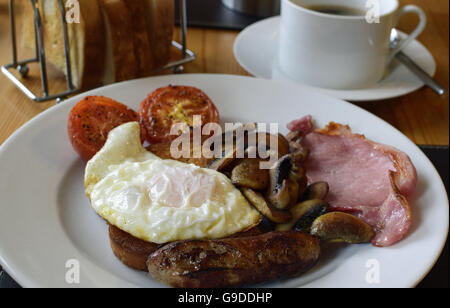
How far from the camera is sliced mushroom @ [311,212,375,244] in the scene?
1.11m

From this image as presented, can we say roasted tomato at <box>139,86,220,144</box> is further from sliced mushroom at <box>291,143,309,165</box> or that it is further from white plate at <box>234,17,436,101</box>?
white plate at <box>234,17,436,101</box>

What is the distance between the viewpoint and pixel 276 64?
6.41ft

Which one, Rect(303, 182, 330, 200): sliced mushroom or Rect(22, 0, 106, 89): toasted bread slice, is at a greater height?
Rect(22, 0, 106, 89): toasted bread slice

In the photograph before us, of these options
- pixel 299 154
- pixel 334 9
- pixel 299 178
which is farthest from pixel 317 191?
pixel 334 9

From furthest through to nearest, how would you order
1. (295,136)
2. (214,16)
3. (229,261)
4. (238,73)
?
(214,16) < (238,73) < (295,136) < (229,261)

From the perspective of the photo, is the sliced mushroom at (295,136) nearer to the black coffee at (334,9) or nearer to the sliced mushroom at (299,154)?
the sliced mushroom at (299,154)

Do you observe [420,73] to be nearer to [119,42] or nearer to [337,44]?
[337,44]

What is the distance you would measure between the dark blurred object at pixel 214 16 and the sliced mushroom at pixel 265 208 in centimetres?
132

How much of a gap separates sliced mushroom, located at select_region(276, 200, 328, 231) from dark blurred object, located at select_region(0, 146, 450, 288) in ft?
1.03

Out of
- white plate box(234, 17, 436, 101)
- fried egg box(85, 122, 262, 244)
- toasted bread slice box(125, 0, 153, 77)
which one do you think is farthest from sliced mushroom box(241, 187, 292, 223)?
toasted bread slice box(125, 0, 153, 77)

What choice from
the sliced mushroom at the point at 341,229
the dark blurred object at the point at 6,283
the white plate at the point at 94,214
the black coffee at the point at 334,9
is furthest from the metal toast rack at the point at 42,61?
the sliced mushroom at the point at 341,229

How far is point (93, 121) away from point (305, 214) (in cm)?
65

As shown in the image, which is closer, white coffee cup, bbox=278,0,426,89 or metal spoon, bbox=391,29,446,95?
white coffee cup, bbox=278,0,426,89

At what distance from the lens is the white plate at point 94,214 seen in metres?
1.04
